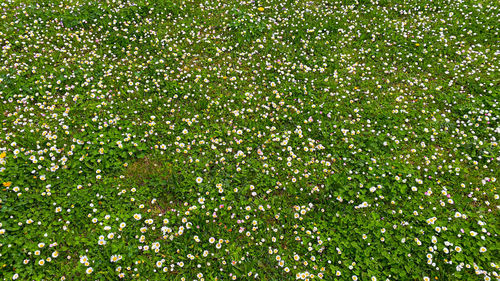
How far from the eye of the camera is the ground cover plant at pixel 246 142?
3928 mm

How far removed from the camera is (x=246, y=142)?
5293 millimetres

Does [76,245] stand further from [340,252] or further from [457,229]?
[457,229]

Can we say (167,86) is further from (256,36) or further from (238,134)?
(256,36)

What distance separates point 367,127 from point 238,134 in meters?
2.57

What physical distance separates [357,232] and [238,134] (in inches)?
105

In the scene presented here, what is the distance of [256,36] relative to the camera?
7422mm

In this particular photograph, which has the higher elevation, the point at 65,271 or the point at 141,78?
the point at 141,78

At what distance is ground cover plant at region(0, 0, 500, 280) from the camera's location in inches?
155

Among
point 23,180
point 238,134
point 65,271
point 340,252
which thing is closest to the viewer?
point 65,271

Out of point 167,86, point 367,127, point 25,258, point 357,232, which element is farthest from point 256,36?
point 25,258

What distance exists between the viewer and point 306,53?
23.3 feet

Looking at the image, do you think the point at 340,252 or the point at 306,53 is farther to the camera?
the point at 306,53

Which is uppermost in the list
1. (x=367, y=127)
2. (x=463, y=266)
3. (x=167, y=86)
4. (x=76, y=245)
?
Result: (x=167, y=86)

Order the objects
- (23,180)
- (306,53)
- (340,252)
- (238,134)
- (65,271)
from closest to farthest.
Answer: (65,271)
(340,252)
(23,180)
(238,134)
(306,53)
